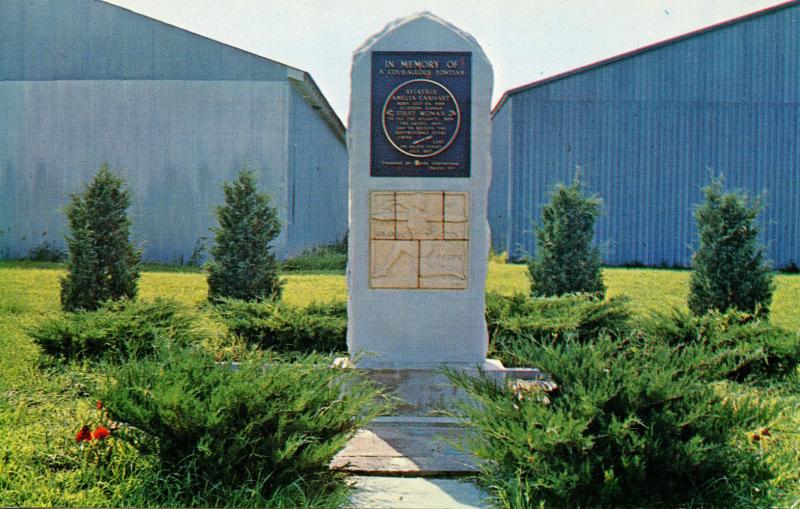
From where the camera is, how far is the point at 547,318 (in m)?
8.67

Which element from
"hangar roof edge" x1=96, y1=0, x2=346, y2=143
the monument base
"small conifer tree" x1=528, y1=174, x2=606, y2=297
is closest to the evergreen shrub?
"hangar roof edge" x1=96, y1=0, x2=346, y2=143

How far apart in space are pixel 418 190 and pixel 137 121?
1496cm

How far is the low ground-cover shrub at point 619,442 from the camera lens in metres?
4.13

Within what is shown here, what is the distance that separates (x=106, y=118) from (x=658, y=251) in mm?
14385

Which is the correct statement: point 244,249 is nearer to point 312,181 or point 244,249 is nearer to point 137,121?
point 137,121

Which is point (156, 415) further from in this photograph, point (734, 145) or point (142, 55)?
point (734, 145)

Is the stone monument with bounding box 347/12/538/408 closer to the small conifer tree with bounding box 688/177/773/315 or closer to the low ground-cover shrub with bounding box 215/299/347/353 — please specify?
the low ground-cover shrub with bounding box 215/299/347/353

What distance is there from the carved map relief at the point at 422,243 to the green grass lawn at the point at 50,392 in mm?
2509

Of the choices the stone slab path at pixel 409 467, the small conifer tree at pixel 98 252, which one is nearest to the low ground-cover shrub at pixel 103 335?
the stone slab path at pixel 409 467

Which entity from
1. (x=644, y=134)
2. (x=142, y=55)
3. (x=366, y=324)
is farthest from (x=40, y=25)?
(x=366, y=324)

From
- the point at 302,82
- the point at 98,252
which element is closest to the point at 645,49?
the point at 302,82

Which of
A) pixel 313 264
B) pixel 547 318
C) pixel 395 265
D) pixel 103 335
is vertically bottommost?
pixel 103 335

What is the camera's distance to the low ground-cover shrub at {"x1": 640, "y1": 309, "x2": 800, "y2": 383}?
26.2ft

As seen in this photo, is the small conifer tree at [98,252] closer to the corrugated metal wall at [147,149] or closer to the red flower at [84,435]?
the red flower at [84,435]
